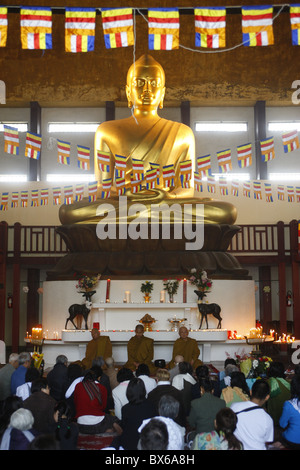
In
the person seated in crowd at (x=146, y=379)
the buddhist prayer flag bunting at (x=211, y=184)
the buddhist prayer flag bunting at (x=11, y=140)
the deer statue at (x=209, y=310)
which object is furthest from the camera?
the buddhist prayer flag bunting at (x=211, y=184)

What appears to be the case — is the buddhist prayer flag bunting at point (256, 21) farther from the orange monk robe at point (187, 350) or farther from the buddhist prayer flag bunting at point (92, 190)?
the buddhist prayer flag bunting at point (92, 190)

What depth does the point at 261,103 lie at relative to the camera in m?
15.1

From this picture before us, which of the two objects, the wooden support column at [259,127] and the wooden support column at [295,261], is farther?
the wooden support column at [259,127]

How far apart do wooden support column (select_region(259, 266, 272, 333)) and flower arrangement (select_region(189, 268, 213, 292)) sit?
4.63 meters

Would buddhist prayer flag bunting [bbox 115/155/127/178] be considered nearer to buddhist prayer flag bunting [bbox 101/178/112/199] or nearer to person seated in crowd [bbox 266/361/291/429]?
buddhist prayer flag bunting [bbox 101/178/112/199]

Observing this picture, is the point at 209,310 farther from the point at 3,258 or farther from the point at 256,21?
the point at 3,258

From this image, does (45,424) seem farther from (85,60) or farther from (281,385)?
(85,60)

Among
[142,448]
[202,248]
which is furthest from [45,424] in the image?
[202,248]

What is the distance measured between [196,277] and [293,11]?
437cm

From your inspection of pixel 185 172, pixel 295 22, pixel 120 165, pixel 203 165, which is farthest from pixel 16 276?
pixel 295 22

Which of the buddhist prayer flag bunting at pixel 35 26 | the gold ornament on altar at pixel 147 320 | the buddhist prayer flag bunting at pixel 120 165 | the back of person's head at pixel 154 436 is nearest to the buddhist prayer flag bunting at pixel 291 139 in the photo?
the buddhist prayer flag bunting at pixel 120 165

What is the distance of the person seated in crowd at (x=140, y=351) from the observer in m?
8.28

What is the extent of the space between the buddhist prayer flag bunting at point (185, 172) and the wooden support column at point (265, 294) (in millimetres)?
3951
